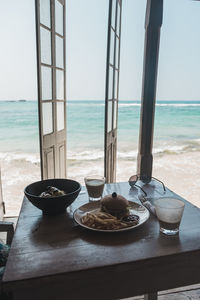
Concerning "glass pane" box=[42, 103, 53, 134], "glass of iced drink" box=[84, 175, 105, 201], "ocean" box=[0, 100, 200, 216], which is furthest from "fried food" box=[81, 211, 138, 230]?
"ocean" box=[0, 100, 200, 216]

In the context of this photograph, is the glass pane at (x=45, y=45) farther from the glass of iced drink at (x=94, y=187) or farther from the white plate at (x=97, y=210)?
the white plate at (x=97, y=210)

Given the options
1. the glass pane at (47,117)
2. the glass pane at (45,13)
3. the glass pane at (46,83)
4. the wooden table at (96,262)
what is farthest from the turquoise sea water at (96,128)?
the wooden table at (96,262)

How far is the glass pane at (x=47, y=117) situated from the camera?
258cm

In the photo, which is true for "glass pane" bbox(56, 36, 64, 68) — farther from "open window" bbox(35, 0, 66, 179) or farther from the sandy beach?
the sandy beach

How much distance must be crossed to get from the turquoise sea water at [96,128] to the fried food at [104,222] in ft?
25.3

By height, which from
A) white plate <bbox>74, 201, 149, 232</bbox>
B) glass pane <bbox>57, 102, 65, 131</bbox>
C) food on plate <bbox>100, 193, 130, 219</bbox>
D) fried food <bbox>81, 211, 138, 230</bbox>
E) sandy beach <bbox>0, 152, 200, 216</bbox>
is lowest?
sandy beach <bbox>0, 152, 200, 216</bbox>

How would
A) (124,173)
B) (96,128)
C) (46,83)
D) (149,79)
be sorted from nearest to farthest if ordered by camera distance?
(149,79) → (46,83) → (124,173) → (96,128)

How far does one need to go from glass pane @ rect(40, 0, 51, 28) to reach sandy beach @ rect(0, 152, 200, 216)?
7.76ft

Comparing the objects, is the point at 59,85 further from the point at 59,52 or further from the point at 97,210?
the point at 97,210

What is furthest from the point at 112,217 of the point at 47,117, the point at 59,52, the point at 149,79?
the point at 59,52

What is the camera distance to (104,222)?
919 millimetres

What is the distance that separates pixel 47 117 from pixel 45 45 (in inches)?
30.7

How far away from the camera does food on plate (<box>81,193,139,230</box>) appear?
92 cm

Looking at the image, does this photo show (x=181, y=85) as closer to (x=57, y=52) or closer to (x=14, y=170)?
(x=14, y=170)
